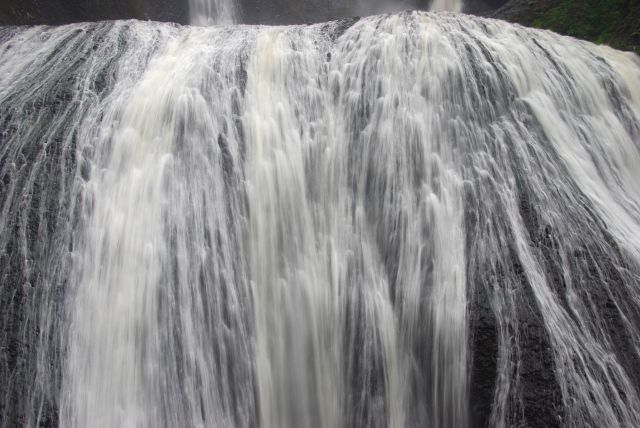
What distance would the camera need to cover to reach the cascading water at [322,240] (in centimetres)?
367

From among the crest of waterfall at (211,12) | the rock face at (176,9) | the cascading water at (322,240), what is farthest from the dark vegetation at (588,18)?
the crest of waterfall at (211,12)

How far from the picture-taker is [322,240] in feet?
14.4

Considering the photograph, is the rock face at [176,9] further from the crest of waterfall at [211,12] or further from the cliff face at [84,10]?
the crest of waterfall at [211,12]

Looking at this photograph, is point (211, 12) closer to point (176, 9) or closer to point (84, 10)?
point (176, 9)

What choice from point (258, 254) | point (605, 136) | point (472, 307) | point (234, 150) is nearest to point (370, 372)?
point (472, 307)

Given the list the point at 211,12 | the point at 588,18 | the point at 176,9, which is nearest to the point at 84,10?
the point at 176,9

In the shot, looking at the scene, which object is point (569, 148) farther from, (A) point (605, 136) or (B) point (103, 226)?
(B) point (103, 226)

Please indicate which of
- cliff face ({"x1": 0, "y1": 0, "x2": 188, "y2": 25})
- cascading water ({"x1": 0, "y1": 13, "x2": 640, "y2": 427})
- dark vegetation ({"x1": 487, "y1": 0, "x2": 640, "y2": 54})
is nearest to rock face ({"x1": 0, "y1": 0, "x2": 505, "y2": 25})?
cliff face ({"x1": 0, "y1": 0, "x2": 188, "y2": 25})

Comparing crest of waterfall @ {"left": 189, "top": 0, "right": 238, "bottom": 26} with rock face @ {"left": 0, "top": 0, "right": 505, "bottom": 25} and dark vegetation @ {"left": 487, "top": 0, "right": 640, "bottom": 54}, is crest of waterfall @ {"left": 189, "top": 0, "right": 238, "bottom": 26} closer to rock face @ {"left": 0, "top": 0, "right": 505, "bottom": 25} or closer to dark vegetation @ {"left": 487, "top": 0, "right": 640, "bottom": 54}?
rock face @ {"left": 0, "top": 0, "right": 505, "bottom": 25}

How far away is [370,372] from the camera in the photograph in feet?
12.6

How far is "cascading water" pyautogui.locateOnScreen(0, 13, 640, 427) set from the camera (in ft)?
12.0

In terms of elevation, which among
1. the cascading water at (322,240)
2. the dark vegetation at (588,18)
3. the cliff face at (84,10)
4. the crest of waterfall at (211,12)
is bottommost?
the cascading water at (322,240)

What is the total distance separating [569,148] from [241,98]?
3.50 m

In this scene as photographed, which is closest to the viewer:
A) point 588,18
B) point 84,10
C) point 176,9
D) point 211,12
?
point 588,18
